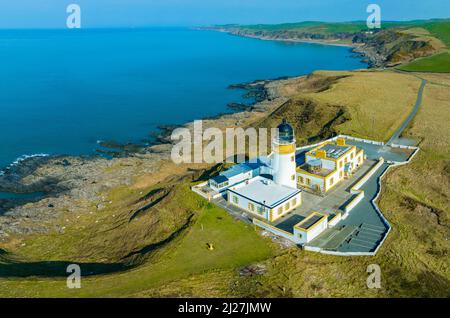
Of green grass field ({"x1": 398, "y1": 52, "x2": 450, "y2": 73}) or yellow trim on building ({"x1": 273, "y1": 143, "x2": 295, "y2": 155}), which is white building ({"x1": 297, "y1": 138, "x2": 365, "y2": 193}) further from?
green grass field ({"x1": 398, "y1": 52, "x2": 450, "y2": 73})

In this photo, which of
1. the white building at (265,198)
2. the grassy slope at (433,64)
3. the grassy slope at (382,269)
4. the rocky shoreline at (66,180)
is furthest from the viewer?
the grassy slope at (433,64)

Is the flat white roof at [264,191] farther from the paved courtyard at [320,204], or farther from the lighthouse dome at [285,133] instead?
the lighthouse dome at [285,133]

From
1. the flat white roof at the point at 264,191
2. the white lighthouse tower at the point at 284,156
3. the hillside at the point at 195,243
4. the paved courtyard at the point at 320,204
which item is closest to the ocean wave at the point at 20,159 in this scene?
the hillside at the point at 195,243

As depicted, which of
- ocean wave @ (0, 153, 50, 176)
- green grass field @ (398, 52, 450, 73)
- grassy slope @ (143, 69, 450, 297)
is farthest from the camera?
green grass field @ (398, 52, 450, 73)

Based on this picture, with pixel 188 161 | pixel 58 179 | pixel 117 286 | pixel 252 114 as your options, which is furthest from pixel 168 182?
pixel 252 114

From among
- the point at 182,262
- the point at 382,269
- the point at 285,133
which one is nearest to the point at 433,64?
the point at 285,133

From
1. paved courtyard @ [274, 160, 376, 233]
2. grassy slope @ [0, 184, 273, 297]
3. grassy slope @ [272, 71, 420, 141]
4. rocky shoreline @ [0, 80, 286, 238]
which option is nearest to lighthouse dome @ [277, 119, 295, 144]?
paved courtyard @ [274, 160, 376, 233]

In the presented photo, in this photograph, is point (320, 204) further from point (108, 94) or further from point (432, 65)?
point (108, 94)
